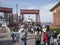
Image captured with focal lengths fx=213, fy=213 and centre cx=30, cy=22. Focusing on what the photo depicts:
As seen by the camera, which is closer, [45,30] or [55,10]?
[45,30]

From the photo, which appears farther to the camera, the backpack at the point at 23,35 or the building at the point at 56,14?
the building at the point at 56,14

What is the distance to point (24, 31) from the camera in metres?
11.9

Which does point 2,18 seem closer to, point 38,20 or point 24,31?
point 38,20

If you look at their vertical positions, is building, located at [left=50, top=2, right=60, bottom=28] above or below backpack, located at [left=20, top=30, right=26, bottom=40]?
above

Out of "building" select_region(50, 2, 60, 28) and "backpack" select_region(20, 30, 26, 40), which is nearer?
"backpack" select_region(20, 30, 26, 40)

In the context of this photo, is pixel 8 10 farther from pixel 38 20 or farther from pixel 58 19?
pixel 58 19

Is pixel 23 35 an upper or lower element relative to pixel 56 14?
lower

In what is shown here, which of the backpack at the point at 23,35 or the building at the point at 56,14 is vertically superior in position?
the building at the point at 56,14

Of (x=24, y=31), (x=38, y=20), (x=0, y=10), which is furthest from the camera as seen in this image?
(x=38, y=20)

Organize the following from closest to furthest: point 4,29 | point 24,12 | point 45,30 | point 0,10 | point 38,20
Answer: point 45,30, point 4,29, point 0,10, point 24,12, point 38,20

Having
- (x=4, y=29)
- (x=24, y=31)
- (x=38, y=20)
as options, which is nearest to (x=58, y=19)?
(x=4, y=29)

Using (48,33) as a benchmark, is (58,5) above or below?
above

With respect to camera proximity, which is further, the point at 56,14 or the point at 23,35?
the point at 56,14

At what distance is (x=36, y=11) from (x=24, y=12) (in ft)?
13.8
